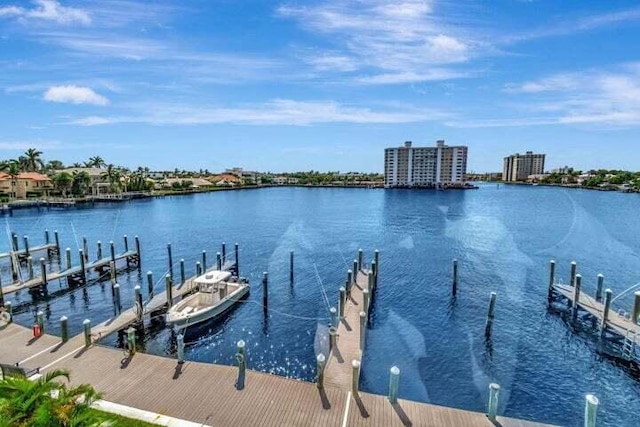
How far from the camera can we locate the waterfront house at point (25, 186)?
108m

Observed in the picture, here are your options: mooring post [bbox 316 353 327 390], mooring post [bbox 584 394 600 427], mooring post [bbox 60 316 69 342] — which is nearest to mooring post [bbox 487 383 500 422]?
mooring post [bbox 584 394 600 427]

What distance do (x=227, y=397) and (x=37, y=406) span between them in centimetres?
728

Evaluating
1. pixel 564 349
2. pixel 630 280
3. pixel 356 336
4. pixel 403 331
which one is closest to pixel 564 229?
pixel 630 280

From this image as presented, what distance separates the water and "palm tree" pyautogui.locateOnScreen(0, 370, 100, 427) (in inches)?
528

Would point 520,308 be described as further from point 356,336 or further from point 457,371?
point 356,336

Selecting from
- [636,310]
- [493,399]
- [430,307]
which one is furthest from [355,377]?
[636,310]

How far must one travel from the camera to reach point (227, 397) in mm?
14523

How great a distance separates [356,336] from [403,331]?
6256 mm

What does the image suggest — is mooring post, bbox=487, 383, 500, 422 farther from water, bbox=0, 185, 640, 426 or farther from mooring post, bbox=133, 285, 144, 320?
mooring post, bbox=133, 285, 144, 320

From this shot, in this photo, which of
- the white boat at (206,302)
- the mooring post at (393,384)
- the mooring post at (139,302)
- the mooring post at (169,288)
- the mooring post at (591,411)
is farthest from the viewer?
the mooring post at (169,288)

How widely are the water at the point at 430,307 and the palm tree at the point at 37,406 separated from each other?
1341 cm

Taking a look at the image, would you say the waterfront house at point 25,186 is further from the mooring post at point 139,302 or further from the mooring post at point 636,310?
the mooring post at point 636,310

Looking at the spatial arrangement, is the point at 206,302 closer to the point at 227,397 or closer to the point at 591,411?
the point at 227,397

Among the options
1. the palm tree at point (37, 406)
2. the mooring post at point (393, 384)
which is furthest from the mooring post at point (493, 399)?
the palm tree at point (37, 406)
